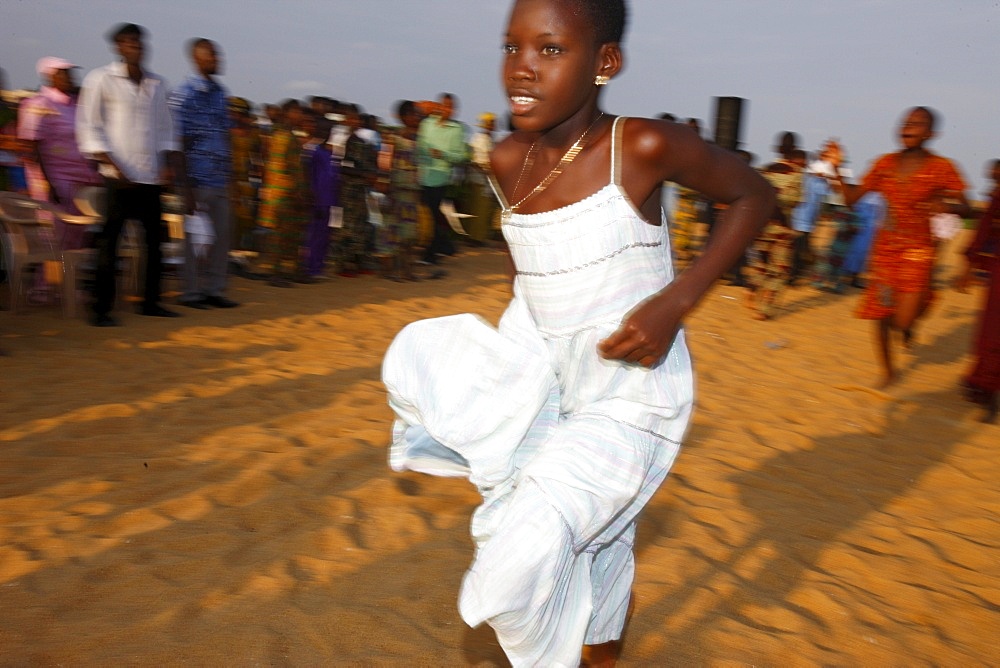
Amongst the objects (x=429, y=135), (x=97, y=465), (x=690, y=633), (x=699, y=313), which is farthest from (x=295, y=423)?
(x=429, y=135)

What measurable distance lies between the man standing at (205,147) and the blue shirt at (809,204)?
7469mm

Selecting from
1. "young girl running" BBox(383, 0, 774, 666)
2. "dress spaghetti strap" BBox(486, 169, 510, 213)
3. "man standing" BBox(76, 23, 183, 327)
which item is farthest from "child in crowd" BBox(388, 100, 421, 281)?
"young girl running" BBox(383, 0, 774, 666)

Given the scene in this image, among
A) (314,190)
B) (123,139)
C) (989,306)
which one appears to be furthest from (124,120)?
(989,306)

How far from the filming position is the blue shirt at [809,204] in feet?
40.4

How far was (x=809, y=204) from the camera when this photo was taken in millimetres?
12461

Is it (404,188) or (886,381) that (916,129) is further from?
(404,188)

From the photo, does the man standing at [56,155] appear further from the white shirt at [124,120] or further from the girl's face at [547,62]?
the girl's face at [547,62]

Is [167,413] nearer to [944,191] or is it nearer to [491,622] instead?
[491,622]

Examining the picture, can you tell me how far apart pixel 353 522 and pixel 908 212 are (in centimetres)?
531

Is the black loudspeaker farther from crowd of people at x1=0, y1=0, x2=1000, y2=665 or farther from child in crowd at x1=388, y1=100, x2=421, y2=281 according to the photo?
crowd of people at x1=0, y1=0, x2=1000, y2=665

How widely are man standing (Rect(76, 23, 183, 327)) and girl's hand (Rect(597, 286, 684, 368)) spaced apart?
18.7 ft

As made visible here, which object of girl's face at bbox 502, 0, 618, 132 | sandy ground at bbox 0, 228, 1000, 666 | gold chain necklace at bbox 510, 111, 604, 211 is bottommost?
sandy ground at bbox 0, 228, 1000, 666

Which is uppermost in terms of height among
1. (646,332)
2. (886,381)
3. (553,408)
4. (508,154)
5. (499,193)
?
(508,154)

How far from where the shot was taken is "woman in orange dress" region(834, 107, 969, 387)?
7004 mm
